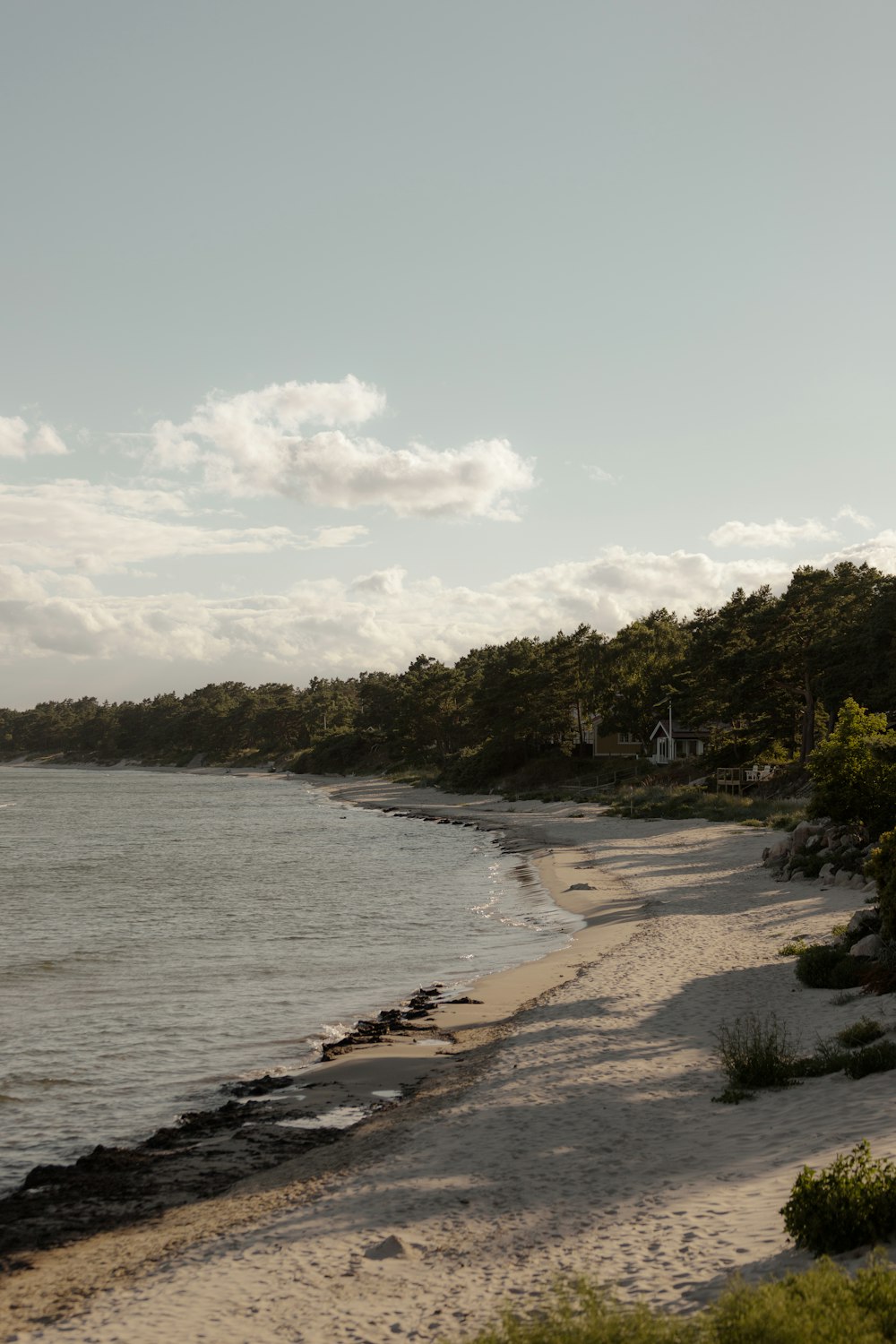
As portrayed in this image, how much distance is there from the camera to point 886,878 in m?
17.8

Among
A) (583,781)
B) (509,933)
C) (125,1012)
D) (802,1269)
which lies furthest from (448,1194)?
(583,781)

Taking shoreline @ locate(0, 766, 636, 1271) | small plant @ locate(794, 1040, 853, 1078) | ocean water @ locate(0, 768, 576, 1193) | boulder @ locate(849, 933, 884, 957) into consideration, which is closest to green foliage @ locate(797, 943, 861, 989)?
boulder @ locate(849, 933, 884, 957)

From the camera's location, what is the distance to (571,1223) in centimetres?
974

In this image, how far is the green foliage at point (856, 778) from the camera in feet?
88.3

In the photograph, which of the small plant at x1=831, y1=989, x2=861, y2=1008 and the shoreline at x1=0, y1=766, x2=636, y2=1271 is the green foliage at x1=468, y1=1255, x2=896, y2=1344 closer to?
the shoreline at x1=0, y1=766, x2=636, y2=1271

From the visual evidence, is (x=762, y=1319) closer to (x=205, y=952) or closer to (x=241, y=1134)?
(x=241, y=1134)

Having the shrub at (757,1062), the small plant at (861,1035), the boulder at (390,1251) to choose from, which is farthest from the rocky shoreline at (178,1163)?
the small plant at (861,1035)

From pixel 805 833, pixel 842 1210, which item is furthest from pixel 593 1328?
pixel 805 833

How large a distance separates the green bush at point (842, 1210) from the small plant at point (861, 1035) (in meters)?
6.54

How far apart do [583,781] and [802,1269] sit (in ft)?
267

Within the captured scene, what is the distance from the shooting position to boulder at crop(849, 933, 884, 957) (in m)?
18.5

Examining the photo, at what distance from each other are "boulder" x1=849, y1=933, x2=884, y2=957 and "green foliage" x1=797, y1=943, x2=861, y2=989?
6.1 inches

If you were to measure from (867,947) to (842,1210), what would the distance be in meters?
11.6

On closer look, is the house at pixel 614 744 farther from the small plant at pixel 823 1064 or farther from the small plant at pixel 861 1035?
the small plant at pixel 823 1064
